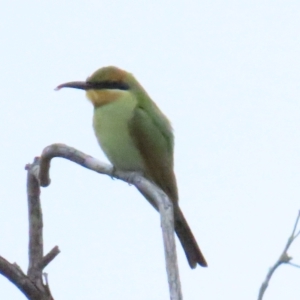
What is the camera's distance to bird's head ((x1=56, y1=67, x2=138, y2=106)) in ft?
14.3

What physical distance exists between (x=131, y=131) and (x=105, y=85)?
0.30 metres

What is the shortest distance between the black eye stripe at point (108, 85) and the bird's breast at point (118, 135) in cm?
10

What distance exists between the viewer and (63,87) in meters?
4.31

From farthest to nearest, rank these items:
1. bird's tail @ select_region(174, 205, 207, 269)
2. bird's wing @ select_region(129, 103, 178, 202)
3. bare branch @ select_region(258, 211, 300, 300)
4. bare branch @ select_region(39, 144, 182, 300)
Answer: bird's wing @ select_region(129, 103, 178, 202), bird's tail @ select_region(174, 205, 207, 269), bare branch @ select_region(39, 144, 182, 300), bare branch @ select_region(258, 211, 300, 300)

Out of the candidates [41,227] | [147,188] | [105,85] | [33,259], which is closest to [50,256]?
[33,259]

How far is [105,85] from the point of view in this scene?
4.39 meters

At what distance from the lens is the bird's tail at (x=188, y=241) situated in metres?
3.89

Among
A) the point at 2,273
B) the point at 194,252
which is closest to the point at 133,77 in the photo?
the point at 194,252

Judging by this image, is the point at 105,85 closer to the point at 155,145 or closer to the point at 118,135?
the point at 118,135

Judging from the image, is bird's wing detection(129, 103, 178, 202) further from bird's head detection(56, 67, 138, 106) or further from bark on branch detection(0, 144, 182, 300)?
bark on branch detection(0, 144, 182, 300)

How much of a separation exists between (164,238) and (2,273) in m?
0.56

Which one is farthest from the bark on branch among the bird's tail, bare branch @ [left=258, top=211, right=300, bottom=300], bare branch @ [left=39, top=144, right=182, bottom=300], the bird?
the bird

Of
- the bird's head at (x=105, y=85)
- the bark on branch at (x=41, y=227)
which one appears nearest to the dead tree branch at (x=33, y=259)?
the bark on branch at (x=41, y=227)

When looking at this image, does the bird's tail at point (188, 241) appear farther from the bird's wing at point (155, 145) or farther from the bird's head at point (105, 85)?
the bird's head at point (105, 85)
